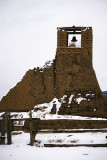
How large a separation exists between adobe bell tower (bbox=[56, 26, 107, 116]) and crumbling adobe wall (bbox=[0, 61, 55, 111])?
1001 mm

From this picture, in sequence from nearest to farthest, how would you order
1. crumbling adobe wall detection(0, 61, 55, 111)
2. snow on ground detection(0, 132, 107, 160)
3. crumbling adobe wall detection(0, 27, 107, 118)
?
snow on ground detection(0, 132, 107, 160)
crumbling adobe wall detection(0, 27, 107, 118)
crumbling adobe wall detection(0, 61, 55, 111)

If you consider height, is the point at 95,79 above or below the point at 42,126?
above

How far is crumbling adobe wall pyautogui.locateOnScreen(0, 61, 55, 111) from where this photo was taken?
17.1 metres

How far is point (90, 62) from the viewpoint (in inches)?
657

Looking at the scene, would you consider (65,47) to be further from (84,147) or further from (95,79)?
(84,147)

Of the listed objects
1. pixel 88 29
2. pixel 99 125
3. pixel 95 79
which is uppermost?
pixel 88 29

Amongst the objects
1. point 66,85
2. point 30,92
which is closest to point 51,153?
point 66,85

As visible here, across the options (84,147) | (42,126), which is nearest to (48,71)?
(42,126)

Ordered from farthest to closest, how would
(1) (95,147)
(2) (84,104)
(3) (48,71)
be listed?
1. (3) (48,71)
2. (2) (84,104)
3. (1) (95,147)

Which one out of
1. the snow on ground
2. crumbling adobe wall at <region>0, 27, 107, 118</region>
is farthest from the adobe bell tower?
the snow on ground

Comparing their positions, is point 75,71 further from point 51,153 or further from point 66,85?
point 51,153

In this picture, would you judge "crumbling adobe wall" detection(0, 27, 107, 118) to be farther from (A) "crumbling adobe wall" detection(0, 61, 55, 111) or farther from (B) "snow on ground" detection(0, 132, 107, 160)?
(B) "snow on ground" detection(0, 132, 107, 160)

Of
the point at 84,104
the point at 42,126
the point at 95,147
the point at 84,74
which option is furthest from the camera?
the point at 84,74

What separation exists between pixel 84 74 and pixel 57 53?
9.01ft
